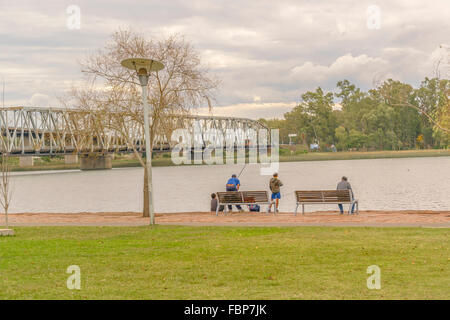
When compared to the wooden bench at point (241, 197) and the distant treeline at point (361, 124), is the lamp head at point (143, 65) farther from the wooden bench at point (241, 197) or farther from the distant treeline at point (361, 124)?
the distant treeline at point (361, 124)

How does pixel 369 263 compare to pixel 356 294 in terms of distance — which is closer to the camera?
pixel 356 294

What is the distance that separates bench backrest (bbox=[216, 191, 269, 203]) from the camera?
20.7 m

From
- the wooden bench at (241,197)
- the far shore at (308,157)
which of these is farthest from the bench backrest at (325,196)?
the far shore at (308,157)

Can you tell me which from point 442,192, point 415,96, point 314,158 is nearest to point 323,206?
point 442,192

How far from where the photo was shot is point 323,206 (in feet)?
103

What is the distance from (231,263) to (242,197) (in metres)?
10.9

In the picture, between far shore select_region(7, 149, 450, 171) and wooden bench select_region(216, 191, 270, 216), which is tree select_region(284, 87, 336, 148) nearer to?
far shore select_region(7, 149, 450, 171)

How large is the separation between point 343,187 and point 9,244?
1314 centimetres

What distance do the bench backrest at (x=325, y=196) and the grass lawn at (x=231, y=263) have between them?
16.6ft

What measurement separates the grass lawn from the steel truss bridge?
855cm

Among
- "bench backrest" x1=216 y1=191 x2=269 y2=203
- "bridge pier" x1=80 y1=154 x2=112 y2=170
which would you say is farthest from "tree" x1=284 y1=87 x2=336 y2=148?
"bench backrest" x1=216 y1=191 x2=269 y2=203

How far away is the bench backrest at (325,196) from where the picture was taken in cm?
1952

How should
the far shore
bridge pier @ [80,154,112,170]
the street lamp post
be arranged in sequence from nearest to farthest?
the street lamp post, bridge pier @ [80,154,112,170], the far shore
